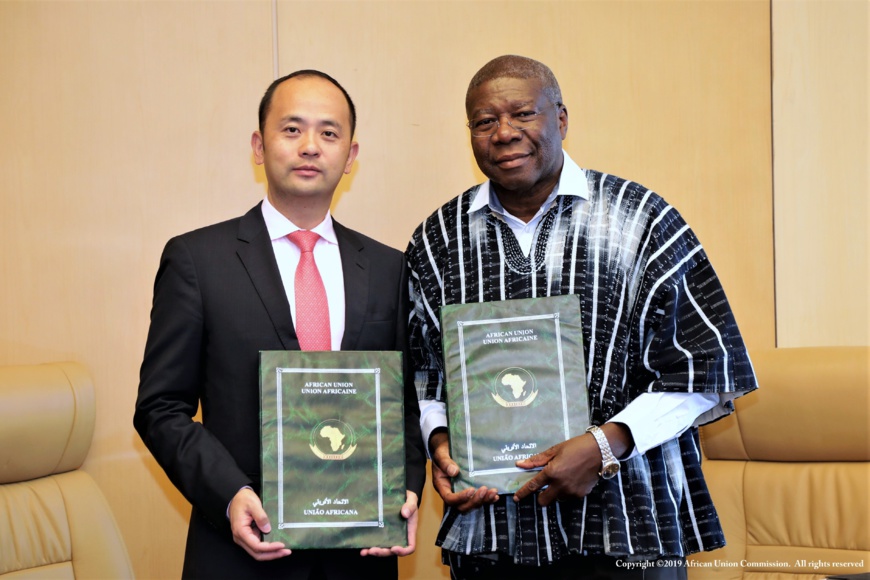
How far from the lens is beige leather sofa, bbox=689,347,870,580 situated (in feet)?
8.68

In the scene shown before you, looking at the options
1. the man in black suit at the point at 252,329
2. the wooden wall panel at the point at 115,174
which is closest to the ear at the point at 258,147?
the man in black suit at the point at 252,329

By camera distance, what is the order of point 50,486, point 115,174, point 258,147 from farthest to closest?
point 115,174, point 50,486, point 258,147

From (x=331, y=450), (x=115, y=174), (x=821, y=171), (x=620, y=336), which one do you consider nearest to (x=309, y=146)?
(x=331, y=450)

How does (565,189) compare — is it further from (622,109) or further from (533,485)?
(622,109)

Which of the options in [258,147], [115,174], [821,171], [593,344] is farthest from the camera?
[821,171]

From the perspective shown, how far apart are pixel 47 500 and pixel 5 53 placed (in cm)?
151

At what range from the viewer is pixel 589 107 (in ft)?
10.8

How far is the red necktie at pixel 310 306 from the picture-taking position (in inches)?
76.2

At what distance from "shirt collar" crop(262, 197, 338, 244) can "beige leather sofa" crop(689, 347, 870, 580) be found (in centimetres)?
142

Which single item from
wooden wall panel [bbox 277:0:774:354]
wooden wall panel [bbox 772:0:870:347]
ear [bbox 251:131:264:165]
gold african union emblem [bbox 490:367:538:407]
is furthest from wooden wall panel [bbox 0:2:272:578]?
wooden wall panel [bbox 772:0:870:347]

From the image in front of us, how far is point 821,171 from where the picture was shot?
3266mm

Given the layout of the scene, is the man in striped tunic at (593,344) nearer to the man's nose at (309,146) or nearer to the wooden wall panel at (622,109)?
the man's nose at (309,146)

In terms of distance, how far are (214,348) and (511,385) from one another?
65 cm

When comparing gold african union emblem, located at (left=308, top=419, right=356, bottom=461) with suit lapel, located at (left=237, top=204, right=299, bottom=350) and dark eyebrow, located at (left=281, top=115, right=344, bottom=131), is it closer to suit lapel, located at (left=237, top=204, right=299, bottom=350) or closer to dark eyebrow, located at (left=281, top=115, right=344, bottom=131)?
suit lapel, located at (left=237, top=204, right=299, bottom=350)
